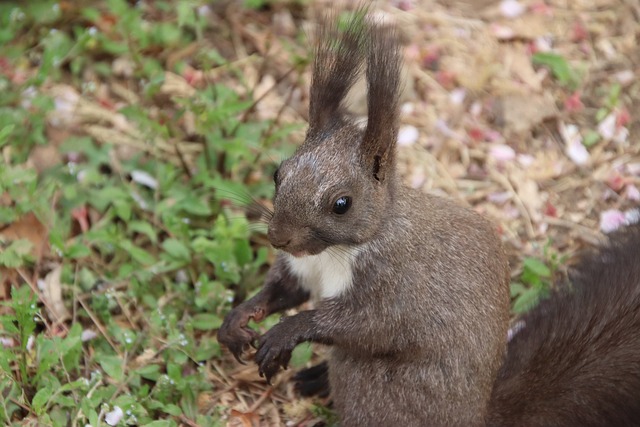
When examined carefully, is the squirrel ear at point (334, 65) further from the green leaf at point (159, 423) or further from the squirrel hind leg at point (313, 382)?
the green leaf at point (159, 423)

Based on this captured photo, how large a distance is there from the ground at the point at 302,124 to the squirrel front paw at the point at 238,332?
0.17 meters

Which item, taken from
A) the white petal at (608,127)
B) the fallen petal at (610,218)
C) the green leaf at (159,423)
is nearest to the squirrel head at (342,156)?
the green leaf at (159,423)

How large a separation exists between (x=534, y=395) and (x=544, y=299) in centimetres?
35

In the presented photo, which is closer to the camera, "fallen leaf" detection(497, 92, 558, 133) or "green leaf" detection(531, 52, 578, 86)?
"fallen leaf" detection(497, 92, 558, 133)

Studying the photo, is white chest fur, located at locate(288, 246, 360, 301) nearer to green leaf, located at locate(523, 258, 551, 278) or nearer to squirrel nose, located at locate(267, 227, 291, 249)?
squirrel nose, located at locate(267, 227, 291, 249)

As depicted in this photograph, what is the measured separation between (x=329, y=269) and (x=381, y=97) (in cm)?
64

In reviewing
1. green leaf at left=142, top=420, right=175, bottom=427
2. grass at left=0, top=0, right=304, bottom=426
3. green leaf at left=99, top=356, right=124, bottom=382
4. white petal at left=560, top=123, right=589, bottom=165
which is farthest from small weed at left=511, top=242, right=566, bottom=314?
green leaf at left=99, top=356, right=124, bottom=382

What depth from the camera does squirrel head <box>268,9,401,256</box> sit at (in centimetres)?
301

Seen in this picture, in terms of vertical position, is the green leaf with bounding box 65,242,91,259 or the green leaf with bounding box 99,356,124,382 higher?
the green leaf with bounding box 65,242,91,259

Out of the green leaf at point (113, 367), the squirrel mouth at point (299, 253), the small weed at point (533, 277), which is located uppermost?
the squirrel mouth at point (299, 253)

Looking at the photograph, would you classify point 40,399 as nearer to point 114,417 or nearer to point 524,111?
point 114,417

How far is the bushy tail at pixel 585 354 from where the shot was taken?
3031 millimetres

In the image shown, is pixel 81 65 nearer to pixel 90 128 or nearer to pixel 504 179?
pixel 90 128

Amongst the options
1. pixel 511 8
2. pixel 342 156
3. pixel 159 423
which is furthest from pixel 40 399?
pixel 511 8
